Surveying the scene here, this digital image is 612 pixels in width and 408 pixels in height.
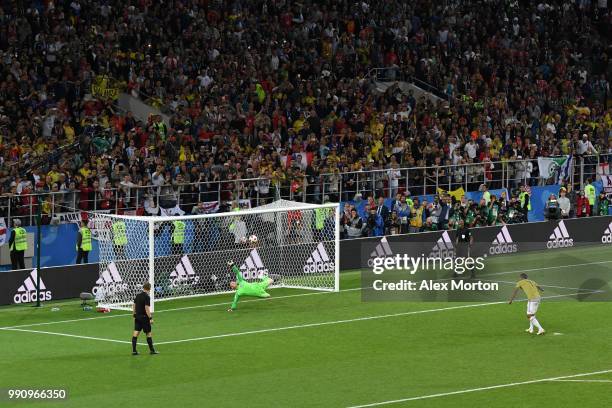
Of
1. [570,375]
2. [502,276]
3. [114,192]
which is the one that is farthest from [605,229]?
[570,375]

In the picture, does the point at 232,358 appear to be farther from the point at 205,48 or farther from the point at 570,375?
the point at 205,48

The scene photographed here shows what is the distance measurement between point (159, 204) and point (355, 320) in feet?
29.2

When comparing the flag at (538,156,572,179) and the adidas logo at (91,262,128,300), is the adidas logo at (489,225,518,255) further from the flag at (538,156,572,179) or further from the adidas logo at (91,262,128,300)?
the adidas logo at (91,262,128,300)

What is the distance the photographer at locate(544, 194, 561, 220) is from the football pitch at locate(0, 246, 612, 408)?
8.14 metres

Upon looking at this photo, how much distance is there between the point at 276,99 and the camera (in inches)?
1859

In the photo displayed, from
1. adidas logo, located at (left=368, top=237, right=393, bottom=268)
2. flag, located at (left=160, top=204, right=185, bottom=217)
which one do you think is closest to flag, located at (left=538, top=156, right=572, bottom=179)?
adidas logo, located at (left=368, top=237, right=393, bottom=268)

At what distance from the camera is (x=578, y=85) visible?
188 feet

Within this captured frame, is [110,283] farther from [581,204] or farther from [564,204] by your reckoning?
[581,204]

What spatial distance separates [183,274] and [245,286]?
2.39 m

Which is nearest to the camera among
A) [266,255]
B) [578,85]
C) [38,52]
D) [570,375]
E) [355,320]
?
[570,375]

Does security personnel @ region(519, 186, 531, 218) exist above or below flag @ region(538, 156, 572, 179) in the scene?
below

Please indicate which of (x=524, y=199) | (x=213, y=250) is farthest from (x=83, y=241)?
(x=524, y=199)

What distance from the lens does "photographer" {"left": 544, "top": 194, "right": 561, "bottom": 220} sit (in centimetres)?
4756

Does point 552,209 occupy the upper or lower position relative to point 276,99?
lower
